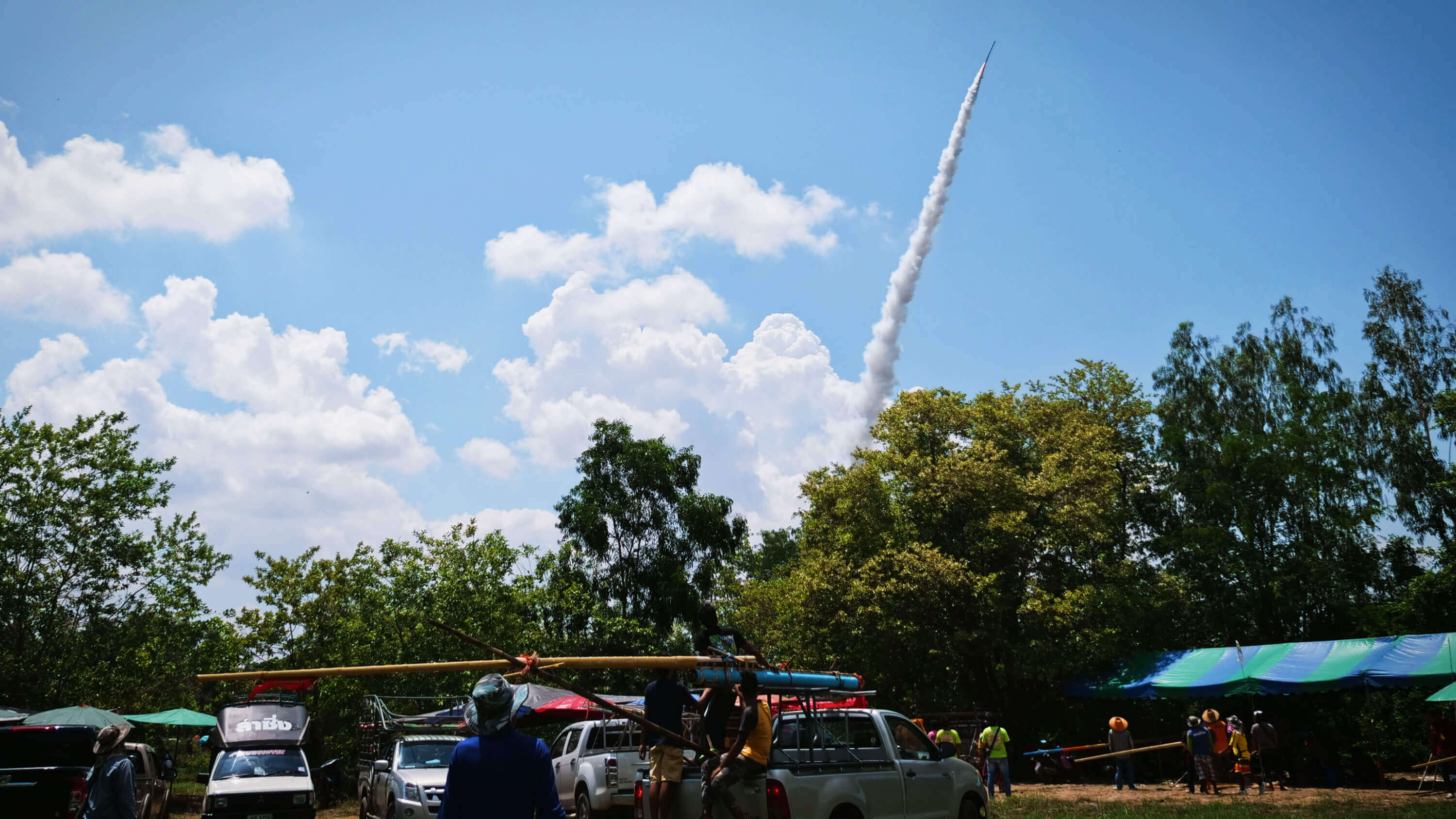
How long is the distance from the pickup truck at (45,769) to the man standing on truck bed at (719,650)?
765 centimetres

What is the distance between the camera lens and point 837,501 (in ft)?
104

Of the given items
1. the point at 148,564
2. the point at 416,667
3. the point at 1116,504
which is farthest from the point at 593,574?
the point at 416,667

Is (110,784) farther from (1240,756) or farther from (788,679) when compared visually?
(1240,756)

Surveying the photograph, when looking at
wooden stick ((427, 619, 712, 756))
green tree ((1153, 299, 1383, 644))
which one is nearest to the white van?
wooden stick ((427, 619, 712, 756))

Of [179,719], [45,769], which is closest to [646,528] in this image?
[179,719]

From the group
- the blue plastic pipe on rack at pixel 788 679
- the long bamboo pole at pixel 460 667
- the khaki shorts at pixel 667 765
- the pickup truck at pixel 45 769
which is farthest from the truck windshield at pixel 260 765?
the blue plastic pipe on rack at pixel 788 679

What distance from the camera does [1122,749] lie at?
23.3 meters

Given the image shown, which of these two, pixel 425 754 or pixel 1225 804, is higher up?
pixel 425 754

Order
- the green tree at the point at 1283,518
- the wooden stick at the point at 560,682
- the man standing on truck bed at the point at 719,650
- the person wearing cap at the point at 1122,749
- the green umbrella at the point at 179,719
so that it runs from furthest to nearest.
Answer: the green tree at the point at 1283,518, the green umbrella at the point at 179,719, the person wearing cap at the point at 1122,749, the man standing on truck bed at the point at 719,650, the wooden stick at the point at 560,682

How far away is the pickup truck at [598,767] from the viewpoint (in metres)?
14.2

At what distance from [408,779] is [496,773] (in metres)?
10.7

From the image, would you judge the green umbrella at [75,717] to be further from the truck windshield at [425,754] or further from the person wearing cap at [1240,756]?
the person wearing cap at [1240,756]

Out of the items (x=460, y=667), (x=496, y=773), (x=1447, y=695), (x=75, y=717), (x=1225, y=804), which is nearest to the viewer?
(x=496, y=773)

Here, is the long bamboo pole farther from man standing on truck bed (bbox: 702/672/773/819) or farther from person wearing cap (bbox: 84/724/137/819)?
man standing on truck bed (bbox: 702/672/773/819)
